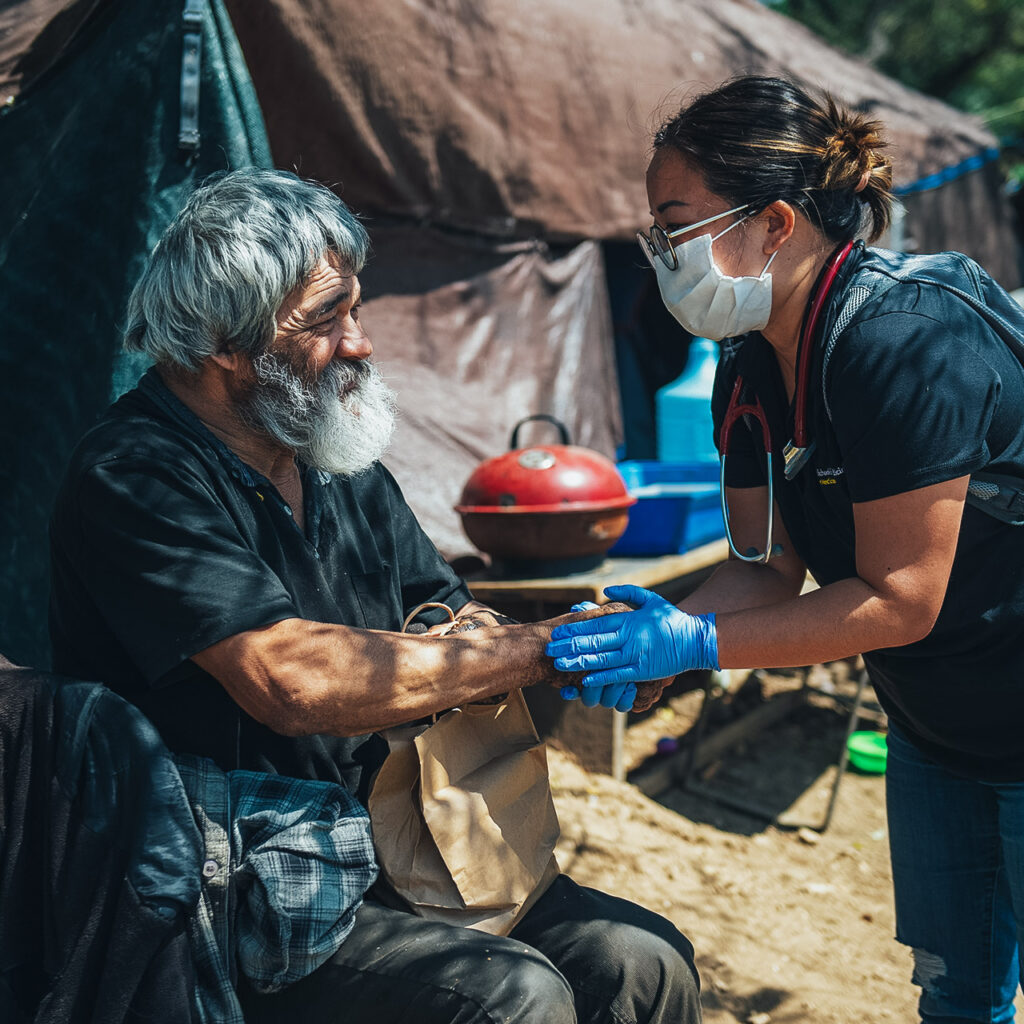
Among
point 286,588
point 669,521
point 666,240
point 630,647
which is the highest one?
point 666,240

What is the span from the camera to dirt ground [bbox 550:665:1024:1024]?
326 centimetres

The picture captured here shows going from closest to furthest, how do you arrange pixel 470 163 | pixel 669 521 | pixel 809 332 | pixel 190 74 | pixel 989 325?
pixel 989 325
pixel 809 332
pixel 190 74
pixel 669 521
pixel 470 163

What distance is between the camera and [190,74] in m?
2.98

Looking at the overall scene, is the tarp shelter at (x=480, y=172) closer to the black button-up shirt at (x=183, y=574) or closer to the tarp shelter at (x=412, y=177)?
the tarp shelter at (x=412, y=177)

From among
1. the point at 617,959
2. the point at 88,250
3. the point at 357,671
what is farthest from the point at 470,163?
the point at 617,959

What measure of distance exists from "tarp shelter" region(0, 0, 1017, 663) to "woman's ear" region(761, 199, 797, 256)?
31 cm


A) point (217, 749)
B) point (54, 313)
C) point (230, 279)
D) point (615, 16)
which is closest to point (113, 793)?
point (217, 749)

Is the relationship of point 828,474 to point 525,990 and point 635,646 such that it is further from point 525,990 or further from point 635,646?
point 525,990

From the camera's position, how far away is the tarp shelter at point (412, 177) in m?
3.06

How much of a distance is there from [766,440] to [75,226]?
2.19 meters

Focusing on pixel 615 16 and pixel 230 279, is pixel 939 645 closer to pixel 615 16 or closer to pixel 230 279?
pixel 230 279

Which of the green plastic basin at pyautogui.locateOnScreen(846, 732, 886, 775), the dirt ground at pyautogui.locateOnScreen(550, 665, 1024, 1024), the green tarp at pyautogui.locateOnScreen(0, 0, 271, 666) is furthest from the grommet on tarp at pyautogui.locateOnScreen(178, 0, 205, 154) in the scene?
the green plastic basin at pyautogui.locateOnScreen(846, 732, 886, 775)

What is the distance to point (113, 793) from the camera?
64.2 inches

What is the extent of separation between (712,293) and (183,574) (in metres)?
1.14
